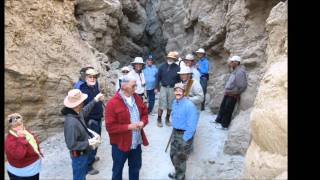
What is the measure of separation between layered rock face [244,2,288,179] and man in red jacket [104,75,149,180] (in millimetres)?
2408

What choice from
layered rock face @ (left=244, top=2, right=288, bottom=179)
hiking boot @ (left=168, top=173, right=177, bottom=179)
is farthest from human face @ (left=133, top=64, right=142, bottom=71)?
layered rock face @ (left=244, top=2, right=288, bottom=179)

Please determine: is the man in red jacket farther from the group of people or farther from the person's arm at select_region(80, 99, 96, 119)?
the person's arm at select_region(80, 99, 96, 119)

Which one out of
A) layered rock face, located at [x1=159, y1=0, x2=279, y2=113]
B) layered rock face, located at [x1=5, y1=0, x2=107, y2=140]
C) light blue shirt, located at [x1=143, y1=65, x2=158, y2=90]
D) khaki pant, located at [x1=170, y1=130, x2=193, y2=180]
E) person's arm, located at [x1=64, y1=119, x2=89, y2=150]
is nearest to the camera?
person's arm, located at [x1=64, y1=119, x2=89, y2=150]

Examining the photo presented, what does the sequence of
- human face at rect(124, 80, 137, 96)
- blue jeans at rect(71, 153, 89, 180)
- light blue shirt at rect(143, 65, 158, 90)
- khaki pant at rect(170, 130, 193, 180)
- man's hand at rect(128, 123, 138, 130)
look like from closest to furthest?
1. blue jeans at rect(71, 153, 89, 180)
2. man's hand at rect(128, 123, 138, 130)
3. human face at rect(124, 80, 137, 96)
4. khaki pant at rect(170, 130, 193, 180)
5. light blue shirt at rect(143, 65, 158, 90)

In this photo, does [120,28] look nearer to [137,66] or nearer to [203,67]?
[203,67]

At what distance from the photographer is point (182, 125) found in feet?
23.1

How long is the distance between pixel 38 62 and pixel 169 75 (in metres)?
3.48

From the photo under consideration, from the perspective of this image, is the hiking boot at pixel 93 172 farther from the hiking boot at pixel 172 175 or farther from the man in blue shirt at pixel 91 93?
the hiking boot at pixel 172 175

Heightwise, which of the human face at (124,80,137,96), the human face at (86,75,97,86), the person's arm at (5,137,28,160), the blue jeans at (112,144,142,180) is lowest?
the blue jeans at (112,144,142,180)

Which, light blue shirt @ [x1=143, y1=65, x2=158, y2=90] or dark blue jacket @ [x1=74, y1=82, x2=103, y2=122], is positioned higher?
light blue shirt @ [x1=143, y1=65, x2=158, y2=90]

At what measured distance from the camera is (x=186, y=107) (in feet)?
23.0

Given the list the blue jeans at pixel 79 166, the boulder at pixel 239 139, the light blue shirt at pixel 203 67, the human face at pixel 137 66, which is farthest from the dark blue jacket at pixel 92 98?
the light blue shirt at pixel 203 67

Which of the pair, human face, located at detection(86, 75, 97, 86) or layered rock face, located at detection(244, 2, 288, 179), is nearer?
layered rock face, located at detection(244, 2, 288, 179)

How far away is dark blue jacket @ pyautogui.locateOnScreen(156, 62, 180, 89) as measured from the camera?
10.4 metres
